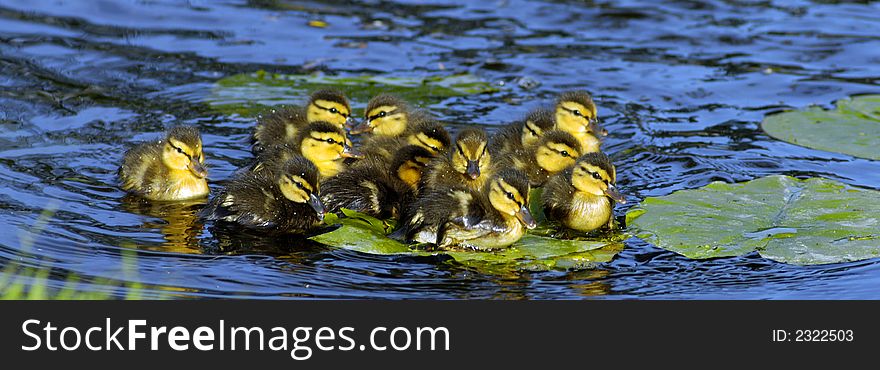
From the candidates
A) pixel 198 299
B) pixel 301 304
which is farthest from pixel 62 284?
pixel 301 304

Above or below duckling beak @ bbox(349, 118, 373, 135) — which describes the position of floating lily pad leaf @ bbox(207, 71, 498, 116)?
below

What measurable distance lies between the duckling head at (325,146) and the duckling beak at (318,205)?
0.79 m

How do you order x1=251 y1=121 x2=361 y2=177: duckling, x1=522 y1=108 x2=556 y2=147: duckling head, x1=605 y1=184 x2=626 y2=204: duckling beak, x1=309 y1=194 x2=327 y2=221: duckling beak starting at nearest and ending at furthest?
1. x1=309 y1=194 x2=327 y2=221: duckling beak
2. x1=605 y1=184 x2=626 y2=204: duckling beak
3. x1=251 y1=121 x2=361 y2=177: duckling
4. x1=522 y1=108 x2=556 y2=147: duckling head

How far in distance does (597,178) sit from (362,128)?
211cm

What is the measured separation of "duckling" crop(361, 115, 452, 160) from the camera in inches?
312

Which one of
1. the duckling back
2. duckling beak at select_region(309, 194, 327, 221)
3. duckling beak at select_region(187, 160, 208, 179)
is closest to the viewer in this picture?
duckling beak at select_region(309, 194, 327, 221)

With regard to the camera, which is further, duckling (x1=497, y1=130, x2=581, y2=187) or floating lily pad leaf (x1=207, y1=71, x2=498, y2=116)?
floating lily pad leaf (x1=207, y1=71, x2=498, y2=116)

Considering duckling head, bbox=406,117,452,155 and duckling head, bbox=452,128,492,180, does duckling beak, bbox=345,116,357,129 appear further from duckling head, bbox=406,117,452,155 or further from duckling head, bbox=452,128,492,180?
duckling head, bbox=452,128,492,180

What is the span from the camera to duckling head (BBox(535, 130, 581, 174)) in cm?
792

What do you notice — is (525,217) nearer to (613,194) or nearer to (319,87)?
(613,194)

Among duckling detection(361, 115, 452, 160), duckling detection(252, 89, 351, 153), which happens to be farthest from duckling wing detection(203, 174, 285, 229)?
duckling detection(252, 89, 351, 153)

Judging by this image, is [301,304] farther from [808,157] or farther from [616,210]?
[808,157]

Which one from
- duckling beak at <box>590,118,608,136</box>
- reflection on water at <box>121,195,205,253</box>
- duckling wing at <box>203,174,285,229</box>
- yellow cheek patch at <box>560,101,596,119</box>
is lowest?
reflection on water at <box>121,195,205,253</box>

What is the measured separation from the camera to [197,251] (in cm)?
677
